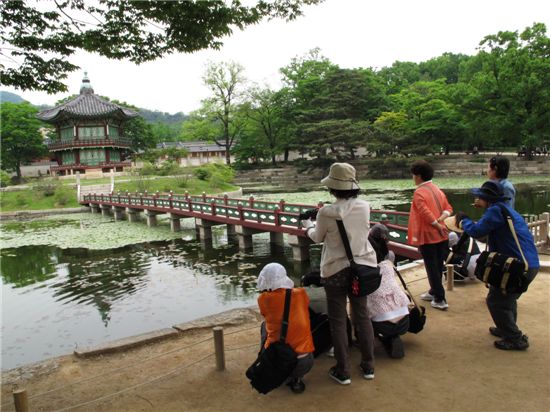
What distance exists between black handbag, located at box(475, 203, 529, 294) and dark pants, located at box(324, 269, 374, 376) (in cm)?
117

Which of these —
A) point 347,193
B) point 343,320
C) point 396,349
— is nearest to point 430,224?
point 396,349

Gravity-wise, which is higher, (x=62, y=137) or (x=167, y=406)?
(x=62, y=137)

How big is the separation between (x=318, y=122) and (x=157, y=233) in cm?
3366

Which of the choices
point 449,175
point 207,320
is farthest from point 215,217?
point 449,175

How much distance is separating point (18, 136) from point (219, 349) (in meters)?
53.9

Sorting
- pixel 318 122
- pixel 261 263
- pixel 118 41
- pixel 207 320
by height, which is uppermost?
pixel 318 122

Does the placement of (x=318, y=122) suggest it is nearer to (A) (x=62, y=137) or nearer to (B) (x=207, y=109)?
(B) (x=207, y=109)

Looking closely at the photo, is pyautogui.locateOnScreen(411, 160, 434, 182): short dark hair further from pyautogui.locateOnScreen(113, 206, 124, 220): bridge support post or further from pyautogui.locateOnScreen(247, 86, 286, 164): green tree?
pyautogui.locateOnScreen(247, 86, 286, 164): green tree

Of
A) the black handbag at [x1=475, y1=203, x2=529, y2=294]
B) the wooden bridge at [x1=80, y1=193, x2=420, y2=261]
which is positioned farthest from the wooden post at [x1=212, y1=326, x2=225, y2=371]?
the wooden bridge at [x1=80, y1=193, x2=420, y2=261]

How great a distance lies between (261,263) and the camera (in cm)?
1386

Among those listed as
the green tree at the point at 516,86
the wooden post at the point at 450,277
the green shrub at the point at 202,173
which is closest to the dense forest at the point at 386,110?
the green tree at the point at 516,86

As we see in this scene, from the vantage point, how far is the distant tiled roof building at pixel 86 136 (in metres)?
46.5

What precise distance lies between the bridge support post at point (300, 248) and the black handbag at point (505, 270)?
9870mm

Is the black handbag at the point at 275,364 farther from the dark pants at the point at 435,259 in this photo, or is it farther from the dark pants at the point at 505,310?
the dark pants at the point at 435,259
